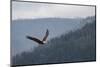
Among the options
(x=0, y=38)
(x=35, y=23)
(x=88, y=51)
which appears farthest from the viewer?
(x=88, y=51)

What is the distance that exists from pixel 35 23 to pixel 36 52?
279 millimetres

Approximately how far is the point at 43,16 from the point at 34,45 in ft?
0.97

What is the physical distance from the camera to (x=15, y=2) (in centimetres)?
219

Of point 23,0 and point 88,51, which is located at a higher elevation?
point 23,0

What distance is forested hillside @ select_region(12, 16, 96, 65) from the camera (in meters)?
2.26

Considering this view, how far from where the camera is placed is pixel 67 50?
7.90ft

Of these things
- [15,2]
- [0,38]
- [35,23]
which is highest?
[15,2]

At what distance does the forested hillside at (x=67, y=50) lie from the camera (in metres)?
2.26

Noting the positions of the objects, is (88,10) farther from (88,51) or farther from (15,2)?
(15,2)

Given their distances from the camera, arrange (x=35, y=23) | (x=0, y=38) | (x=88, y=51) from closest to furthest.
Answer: (x=0, y=38) < (x=35, y=23) < (x=88, y=51)

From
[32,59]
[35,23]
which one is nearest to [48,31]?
[35,23]

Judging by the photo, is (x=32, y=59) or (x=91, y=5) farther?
(x=91, y=5)

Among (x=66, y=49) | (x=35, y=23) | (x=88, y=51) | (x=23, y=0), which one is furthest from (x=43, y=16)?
(x=88, y=51)

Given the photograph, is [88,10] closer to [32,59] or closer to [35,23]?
[35,23]
